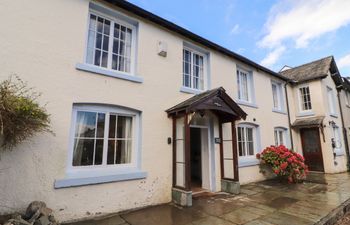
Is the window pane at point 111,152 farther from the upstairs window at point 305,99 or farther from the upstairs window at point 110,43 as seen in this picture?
the upstairs window at point 305,99

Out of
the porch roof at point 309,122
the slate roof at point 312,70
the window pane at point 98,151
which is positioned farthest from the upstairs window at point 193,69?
the slate roof at point 312,70

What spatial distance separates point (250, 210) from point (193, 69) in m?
5.44

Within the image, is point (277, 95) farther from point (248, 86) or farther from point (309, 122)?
point (248, 86)

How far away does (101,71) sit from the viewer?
5.69m

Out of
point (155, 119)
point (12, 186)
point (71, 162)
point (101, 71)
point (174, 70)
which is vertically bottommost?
point (12, 186)

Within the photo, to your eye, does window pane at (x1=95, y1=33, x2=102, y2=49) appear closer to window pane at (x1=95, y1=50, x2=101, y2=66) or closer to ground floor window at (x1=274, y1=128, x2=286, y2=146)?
window pane at (x1=95, y1=50, x2=101, y2=66)

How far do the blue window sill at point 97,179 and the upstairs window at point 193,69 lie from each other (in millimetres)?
3842

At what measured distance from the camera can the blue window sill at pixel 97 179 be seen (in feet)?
15.6

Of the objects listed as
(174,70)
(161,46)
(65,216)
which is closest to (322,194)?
(174,70)

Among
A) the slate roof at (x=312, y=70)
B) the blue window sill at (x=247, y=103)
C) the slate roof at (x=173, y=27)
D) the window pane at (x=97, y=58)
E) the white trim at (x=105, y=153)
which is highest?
the slate roof at (x=312, y=70)

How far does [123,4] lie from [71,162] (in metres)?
4.80

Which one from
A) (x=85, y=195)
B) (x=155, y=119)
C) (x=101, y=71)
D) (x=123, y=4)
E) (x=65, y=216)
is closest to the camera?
(x=65, y=216)

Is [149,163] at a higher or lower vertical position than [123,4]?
lower

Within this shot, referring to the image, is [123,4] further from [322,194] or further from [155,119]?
[322,194]
